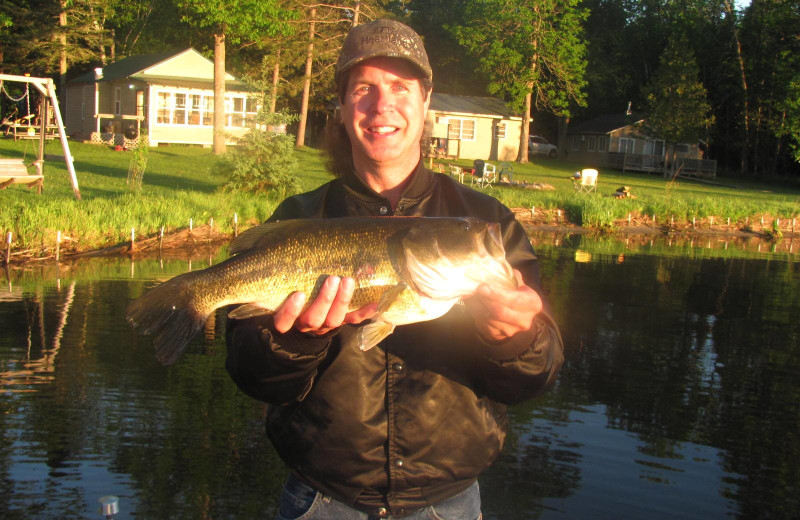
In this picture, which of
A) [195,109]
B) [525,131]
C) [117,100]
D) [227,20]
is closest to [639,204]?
[227,20]

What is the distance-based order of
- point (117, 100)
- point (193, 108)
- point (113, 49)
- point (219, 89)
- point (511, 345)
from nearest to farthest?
1. point (511, 345)
2. point (219, 89)
3. point (193, 108)
4. point (117, 100)
5. point (113, 49)

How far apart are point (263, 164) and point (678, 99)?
3199 cm

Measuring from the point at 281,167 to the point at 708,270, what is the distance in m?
11.5

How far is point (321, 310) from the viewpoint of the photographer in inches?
101

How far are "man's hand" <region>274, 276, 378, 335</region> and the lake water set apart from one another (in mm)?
3949

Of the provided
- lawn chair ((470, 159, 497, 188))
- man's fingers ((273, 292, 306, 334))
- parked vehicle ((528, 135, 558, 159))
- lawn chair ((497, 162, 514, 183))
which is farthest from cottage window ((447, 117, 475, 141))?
man's fingers ((273, 292, 306, 334))

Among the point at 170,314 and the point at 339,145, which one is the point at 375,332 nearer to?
the point at 170,314

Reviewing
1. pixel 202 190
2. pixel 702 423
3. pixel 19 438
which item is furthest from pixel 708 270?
pixel 19 438

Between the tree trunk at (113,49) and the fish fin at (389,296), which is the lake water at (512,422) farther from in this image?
the tree trunk at (113,49)

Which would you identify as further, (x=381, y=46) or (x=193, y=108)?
(x=193, y=108)

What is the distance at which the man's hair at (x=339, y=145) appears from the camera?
10.1ft

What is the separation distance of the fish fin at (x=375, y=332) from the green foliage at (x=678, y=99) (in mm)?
46170

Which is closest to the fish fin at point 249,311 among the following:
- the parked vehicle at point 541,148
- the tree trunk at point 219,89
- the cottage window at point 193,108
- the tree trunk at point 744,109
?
the tree trunk at point 219,89

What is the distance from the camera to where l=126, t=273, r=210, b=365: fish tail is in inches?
114
